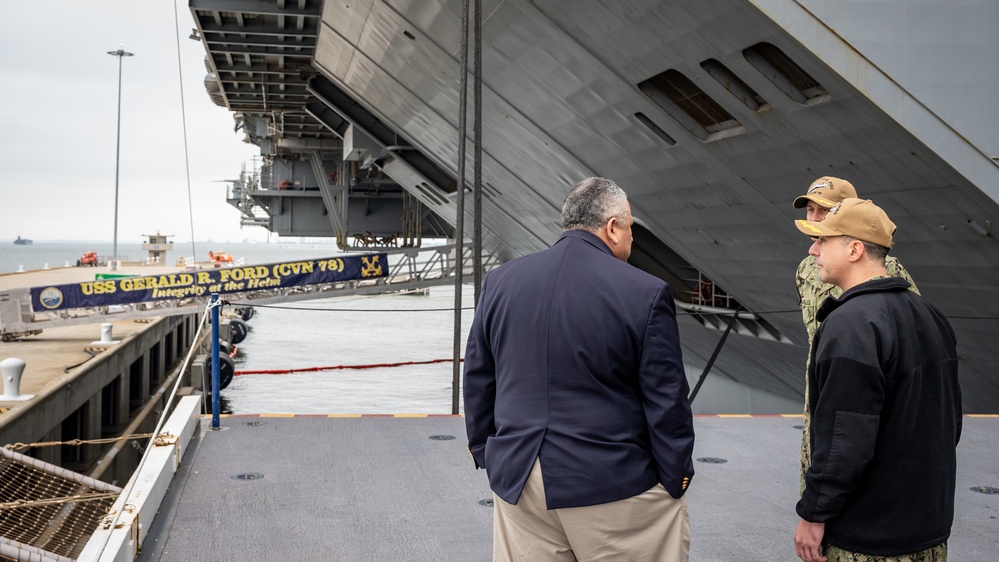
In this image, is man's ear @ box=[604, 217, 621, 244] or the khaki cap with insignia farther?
the khaki cap with insignia

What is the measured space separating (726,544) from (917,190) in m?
4.30

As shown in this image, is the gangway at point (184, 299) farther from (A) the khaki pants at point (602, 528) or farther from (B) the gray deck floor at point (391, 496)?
(A) the khaki pants at point (602, 528)

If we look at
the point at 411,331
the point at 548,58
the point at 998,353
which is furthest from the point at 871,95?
the point at 411,331

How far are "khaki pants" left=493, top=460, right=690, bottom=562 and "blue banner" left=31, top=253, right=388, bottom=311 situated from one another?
66.9ft

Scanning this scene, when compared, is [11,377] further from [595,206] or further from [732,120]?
[595,206]

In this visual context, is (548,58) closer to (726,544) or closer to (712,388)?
(726,544)

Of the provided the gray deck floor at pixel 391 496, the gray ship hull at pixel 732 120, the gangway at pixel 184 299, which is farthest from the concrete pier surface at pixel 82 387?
the gray ship hull at pixel 732 120

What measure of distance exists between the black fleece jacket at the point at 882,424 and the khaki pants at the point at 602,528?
391mm

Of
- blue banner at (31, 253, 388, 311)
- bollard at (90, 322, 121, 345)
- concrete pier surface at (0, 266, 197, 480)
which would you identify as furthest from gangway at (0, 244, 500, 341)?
bollard at (90, 322, 121, 345)

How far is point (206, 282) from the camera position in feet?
78.2

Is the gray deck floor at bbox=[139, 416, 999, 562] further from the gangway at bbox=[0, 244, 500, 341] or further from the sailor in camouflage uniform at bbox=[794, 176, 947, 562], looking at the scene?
the gangway at bbox=[0, 244, 500, 341]

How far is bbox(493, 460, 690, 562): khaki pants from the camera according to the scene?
8.67 ft

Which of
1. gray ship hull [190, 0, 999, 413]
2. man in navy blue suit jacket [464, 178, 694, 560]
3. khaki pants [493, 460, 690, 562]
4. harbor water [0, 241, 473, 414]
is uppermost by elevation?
gray ship hull [190, 0, 999, 413]

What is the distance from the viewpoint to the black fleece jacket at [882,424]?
2.53 m
